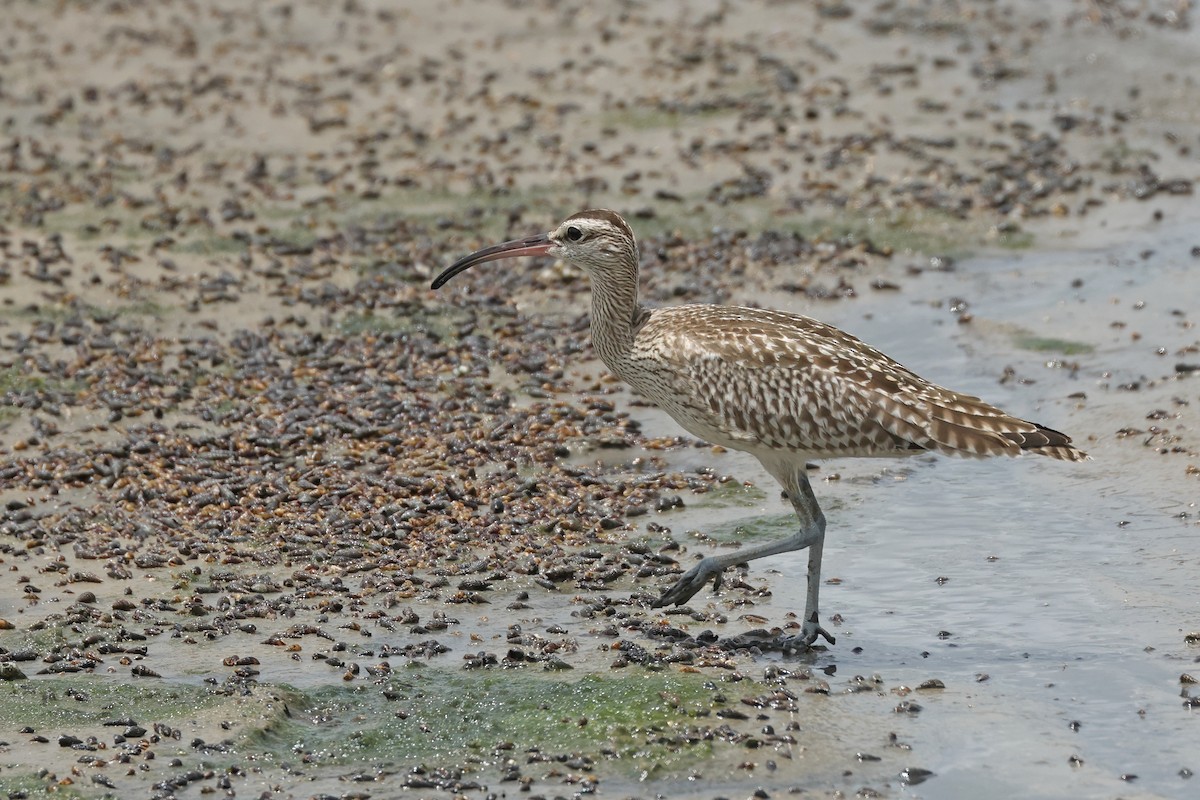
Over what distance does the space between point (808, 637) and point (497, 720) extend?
1610 millimetres

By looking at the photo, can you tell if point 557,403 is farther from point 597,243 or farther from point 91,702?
point 91,702

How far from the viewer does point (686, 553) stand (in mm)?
9414

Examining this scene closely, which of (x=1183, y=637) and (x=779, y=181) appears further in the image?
(x=779, y=181)

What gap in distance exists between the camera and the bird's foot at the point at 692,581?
8.34m

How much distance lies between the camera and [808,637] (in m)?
8.24

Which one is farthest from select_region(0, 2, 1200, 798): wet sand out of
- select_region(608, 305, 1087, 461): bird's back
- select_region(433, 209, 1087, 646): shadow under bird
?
select_region(608, 305, 1087, 461): bird's back

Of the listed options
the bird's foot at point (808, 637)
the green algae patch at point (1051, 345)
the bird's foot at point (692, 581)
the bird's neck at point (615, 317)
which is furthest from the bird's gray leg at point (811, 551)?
the green algae patch at point (1051, 345)

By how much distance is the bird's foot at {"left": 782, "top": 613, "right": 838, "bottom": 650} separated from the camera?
27.0 ft

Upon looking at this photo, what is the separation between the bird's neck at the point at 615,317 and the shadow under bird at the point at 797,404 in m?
0.04

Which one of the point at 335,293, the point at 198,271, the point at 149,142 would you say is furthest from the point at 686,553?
the point at 149,142

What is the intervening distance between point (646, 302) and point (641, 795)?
6.59 meters

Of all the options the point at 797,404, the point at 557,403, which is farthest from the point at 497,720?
the point at 557,403

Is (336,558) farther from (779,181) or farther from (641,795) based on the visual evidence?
(779,181)

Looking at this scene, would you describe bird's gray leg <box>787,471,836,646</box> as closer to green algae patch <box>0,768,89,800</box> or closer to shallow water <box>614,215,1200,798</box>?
shallow water <box>614,215,1200,798</box>
